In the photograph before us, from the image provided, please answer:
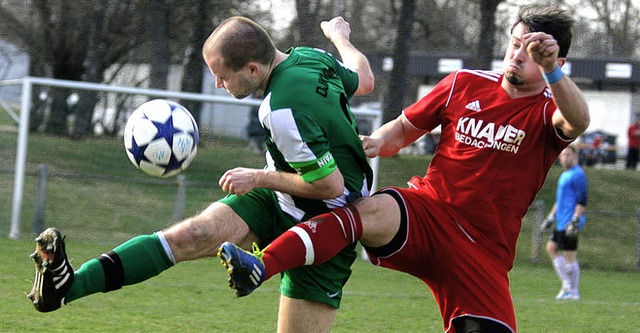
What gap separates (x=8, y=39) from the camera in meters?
25.2

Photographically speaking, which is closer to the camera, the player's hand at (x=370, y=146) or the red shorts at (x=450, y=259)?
the red shorts at (x=450, y=259)

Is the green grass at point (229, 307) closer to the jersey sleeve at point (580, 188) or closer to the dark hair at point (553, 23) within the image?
the jersey sleeve at point (580, 188)

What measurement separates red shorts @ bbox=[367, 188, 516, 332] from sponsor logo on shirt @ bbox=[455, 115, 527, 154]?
1.18 feet

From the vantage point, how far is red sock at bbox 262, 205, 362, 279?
4.32 meters

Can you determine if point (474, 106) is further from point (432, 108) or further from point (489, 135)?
point (432, 108)

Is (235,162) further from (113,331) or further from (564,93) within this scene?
(564,93)

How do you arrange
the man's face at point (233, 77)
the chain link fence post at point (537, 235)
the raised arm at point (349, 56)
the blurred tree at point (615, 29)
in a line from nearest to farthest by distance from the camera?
the man's face at point (233, 77)
the raised arm at point (349, 56)
the chain link fence post at point (537, 235)
the blurred tree at point (615, 29)

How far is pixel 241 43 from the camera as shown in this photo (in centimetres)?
439

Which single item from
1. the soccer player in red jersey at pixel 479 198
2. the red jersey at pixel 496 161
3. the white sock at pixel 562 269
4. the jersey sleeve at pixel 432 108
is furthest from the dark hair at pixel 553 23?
the white sock at pixel 562 269

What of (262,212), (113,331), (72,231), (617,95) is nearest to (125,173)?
(72,231)

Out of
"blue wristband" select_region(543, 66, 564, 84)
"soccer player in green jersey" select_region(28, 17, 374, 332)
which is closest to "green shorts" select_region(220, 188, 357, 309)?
"soccer player in green jersey" select_region(28, 17, 374, 332)

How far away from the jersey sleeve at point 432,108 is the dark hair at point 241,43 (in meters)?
1.04

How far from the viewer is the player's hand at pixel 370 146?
492cm

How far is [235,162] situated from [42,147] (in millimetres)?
2875
